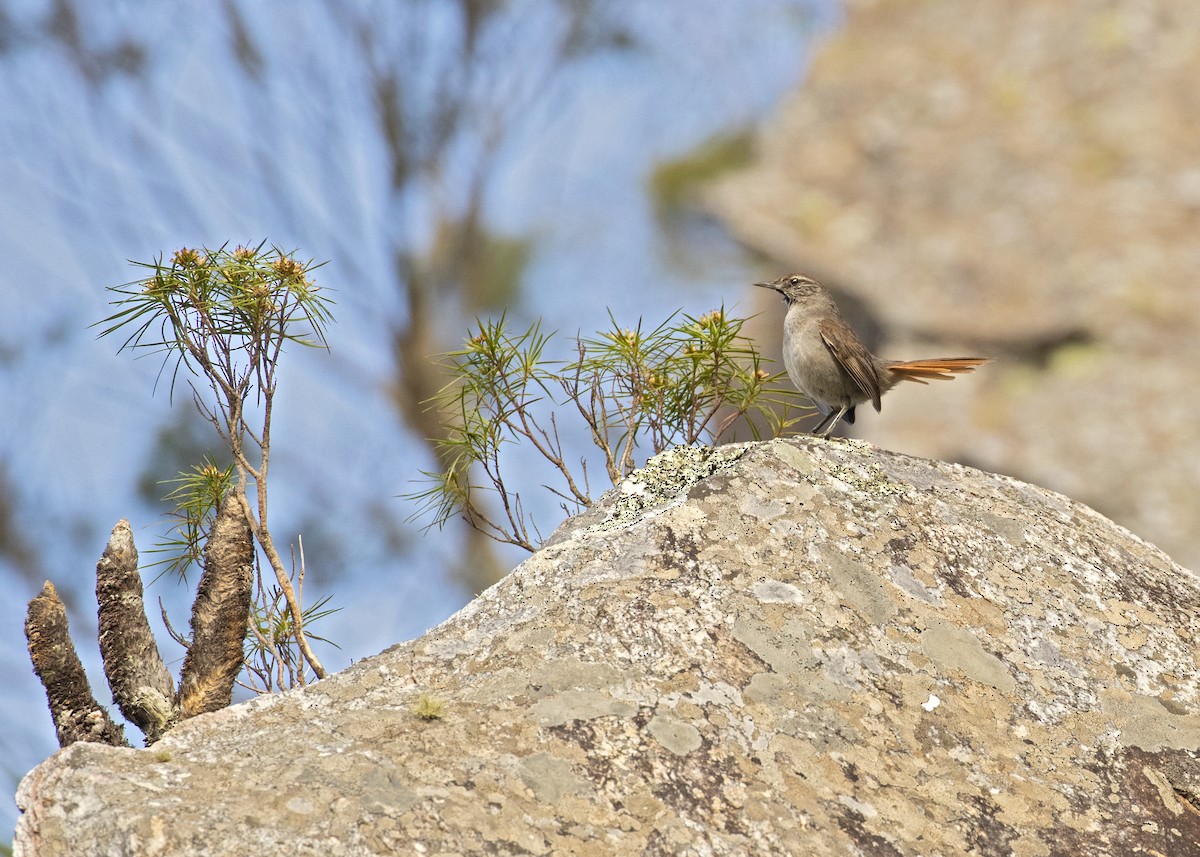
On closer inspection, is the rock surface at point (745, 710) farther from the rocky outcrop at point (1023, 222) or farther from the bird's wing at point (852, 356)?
the rocky outcrop at point (1023, 222)

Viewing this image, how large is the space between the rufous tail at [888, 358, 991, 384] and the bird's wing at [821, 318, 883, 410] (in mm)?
151

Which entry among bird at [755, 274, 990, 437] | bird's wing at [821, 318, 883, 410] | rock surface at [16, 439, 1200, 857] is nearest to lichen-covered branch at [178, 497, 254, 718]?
rock surface at [16, 439, 1200, 857]

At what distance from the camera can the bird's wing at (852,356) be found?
5.50 metres

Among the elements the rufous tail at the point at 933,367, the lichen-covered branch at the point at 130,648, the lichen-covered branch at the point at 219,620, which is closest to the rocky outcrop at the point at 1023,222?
the rufous tail at the point at 933,367

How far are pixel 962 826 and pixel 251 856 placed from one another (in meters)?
1.36

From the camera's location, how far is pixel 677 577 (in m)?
2.93

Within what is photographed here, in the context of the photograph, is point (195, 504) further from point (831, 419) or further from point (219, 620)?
point (831, 419)

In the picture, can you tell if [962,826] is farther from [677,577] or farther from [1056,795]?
[677,577]

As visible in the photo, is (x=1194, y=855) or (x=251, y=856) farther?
(x=1194, y=855)

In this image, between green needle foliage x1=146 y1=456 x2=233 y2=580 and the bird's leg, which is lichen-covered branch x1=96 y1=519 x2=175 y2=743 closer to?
green needle foliage x1=146 y1=456 x2=233 y2=580

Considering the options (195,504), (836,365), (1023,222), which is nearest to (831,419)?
(836,365)

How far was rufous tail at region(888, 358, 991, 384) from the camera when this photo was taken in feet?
17.9

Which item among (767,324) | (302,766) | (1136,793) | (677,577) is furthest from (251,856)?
(767,324)

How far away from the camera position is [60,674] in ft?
8.65
